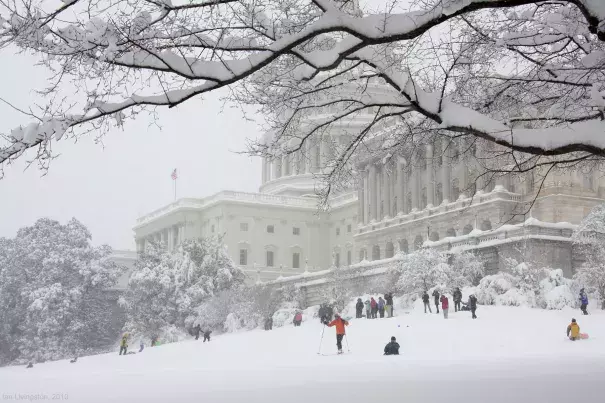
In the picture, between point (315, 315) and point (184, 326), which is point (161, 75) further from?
point (184, 326)

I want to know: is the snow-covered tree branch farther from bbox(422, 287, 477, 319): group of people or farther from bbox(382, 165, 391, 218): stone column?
bbox(382, 165, 391, 218): stone column

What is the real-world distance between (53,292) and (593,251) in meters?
35.0

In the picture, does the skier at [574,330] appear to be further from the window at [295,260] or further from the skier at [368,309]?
the window at [295,260]

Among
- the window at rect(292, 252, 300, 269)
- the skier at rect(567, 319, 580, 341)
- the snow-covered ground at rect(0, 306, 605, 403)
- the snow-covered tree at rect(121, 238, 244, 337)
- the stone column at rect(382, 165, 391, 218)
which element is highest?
the stone column at rect(382, 165, 391, 218)

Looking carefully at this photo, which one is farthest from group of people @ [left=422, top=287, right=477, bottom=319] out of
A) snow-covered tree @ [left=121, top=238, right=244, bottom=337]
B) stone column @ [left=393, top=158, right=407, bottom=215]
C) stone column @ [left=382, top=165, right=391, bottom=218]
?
stone column @ [left=382, top=165, right=391, bottom=218]

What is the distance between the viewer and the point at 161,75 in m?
11.0

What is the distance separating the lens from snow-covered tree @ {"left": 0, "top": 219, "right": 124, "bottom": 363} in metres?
Result: 56.7

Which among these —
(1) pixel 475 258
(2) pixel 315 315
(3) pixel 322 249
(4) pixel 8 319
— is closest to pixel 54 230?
(4) pixel 8 319

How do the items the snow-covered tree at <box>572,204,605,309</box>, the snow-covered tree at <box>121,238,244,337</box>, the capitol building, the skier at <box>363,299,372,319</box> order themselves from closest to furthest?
the snow-covered tree at <box>572,204,605,309</box>
the skier at <box>363,299,372,319</box>
the capitol building
the snow-covered tree at <box>121,238,244,337</box>

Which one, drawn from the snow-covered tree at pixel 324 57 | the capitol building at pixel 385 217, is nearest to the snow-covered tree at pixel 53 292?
the capitol building at pixel 385 217

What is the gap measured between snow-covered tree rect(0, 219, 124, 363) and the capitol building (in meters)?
14.8

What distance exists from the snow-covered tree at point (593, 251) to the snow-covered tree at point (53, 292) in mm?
33259

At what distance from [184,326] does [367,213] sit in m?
24.4

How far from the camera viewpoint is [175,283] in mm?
59125
